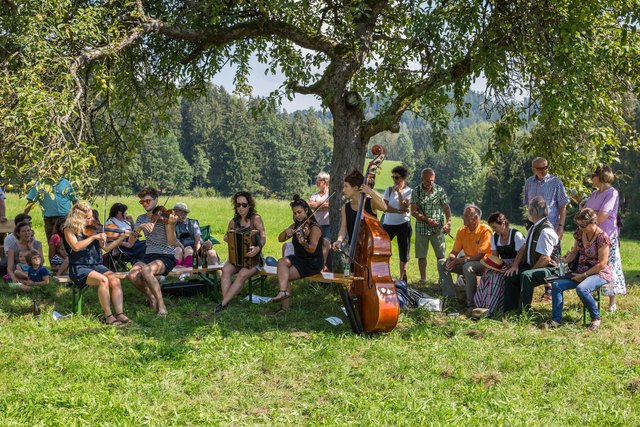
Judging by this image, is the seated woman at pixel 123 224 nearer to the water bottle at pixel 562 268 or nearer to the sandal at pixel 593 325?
the water bottle at pixel 562 268

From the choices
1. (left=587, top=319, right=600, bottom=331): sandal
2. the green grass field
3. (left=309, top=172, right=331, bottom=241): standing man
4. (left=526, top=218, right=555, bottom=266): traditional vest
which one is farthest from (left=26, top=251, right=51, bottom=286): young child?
(left=587, top=319, right=600, bottom=331): sandal

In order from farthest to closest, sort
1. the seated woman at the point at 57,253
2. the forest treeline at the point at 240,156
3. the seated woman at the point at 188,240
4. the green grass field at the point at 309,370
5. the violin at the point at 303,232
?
the forest treeline at the point at 240,156 → the seated woman at the point at 188,240 → the seated woman at the point at 57,253 → the violin at the point at 303,232 → the green grass field at the point at 309,370

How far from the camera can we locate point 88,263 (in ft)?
25.2

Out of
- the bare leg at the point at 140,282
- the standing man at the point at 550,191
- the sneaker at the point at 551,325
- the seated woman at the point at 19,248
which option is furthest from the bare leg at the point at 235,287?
the standing man at the point at 550,191

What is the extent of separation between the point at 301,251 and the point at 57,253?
4077 mm

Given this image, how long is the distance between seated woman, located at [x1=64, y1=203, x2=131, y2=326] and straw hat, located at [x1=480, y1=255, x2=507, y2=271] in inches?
166

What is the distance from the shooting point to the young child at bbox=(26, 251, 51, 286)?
336 inches

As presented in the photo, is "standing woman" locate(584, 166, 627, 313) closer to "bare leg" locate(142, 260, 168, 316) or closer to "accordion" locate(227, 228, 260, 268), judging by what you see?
"accordion" locate(227, 228, 260, 268)

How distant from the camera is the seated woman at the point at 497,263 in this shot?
7.91 m

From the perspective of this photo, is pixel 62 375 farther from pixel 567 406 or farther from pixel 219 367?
pixel 567 406

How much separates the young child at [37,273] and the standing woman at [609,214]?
6.85m

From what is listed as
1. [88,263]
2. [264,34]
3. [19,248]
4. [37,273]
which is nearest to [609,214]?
[264,34]

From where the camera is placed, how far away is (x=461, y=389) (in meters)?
5.39

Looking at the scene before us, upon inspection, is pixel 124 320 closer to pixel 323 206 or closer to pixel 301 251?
pixel 301 251
